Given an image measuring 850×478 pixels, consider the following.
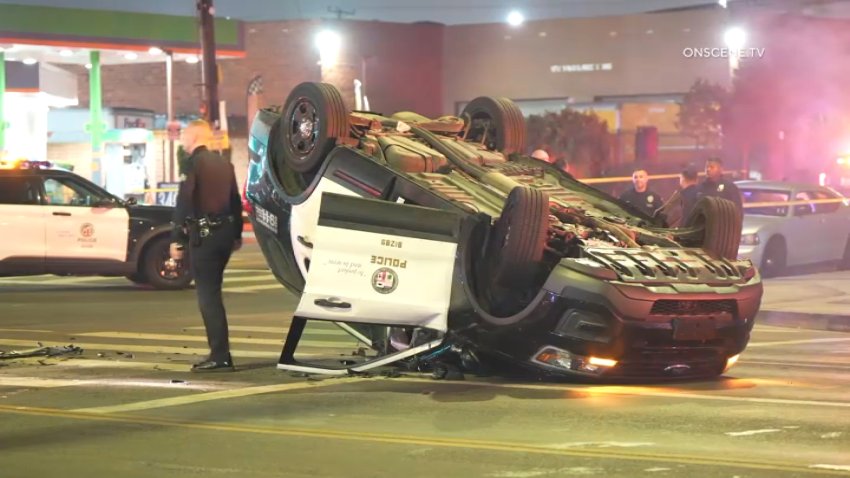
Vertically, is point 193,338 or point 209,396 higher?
point 209,396

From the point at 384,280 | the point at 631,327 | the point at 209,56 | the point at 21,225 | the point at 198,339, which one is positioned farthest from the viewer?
the point at 209,56

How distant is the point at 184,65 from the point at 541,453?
4796cm

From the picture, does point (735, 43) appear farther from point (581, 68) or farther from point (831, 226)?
point (831, 226)

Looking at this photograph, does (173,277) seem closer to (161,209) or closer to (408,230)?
(161,209)

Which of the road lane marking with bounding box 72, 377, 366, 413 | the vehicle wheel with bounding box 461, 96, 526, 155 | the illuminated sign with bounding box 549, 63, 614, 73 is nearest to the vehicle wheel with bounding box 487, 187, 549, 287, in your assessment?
the road lane marking with bounding box 72, 377, 366, 413

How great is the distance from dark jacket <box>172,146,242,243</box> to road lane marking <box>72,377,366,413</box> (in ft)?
4.90

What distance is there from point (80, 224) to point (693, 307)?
34.9 feet

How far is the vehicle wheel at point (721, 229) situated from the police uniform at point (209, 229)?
11.3 ft

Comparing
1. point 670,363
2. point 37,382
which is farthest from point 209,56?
point 670,363

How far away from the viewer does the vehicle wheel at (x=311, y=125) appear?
30.5 feet

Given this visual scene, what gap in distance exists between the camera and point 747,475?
573cm

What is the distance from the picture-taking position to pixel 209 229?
30.2ft

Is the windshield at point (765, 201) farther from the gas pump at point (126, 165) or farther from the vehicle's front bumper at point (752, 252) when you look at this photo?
the gas pump at point (126, 165)

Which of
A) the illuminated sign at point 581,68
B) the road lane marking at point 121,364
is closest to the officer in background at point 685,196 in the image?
the road lane marking at point 121,364
